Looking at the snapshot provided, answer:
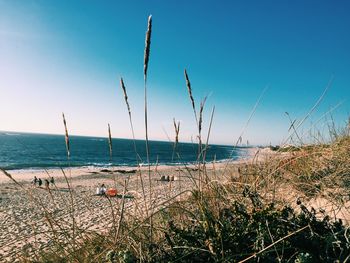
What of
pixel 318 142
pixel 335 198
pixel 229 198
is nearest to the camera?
pixel 229 198

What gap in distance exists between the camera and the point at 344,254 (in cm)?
129

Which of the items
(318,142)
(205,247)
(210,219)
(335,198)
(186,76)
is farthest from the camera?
(318,142)

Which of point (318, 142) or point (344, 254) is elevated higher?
point (318, 142)

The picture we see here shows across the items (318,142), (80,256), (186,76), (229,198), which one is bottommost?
(80,256)

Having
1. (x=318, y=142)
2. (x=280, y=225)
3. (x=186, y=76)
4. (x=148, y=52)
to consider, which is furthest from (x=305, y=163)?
(x=148, y=52)

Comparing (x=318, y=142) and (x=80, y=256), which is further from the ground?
(x=318, y=142)

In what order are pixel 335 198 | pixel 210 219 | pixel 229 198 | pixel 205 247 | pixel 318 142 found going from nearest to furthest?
1. pixel 205 247
2. pixel 210 219
3. pixel 229 198
4. pixel 335 198
5. pixel 318 142

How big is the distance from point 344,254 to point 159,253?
0.88 metres

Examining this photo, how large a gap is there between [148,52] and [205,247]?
1.04m

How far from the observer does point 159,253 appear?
4.85ft

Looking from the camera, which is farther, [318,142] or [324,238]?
[318,142]

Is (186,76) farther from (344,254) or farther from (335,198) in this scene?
(335,198)

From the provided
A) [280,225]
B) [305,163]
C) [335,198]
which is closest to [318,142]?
[305,163]

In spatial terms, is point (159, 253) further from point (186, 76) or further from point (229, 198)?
point (186, 76)
